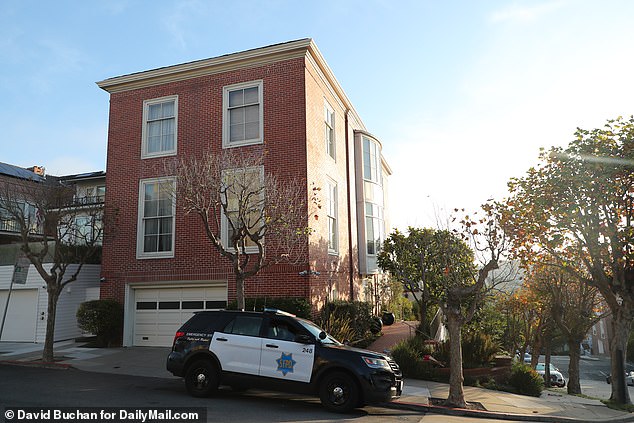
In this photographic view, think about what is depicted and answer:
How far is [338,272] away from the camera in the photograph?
61.5ft

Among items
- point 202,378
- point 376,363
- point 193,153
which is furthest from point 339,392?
point 193,153

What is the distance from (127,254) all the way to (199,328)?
30.9ft

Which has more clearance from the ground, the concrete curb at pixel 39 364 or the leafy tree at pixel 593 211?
the leafy tree at pixel 593 211

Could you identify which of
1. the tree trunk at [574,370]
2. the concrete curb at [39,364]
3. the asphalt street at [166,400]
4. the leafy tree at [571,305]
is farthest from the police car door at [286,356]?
the tree trunk at [574,370]

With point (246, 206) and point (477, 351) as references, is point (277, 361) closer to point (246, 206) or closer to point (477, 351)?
point (246, 206)

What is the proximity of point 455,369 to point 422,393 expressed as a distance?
4.17 ft

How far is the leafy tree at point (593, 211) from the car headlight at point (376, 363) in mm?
5049

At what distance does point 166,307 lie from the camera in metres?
17.4

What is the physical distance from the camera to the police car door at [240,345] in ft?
29.5

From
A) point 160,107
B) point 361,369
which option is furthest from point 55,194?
point 361,369

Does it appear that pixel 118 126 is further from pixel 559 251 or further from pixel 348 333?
pixel 559 251

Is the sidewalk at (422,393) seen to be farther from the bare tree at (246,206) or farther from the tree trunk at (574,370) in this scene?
the tree trunk at (574,370)

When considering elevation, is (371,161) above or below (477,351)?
above

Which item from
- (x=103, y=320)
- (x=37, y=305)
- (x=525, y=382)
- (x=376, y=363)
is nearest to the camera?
(x=376, y=363)
